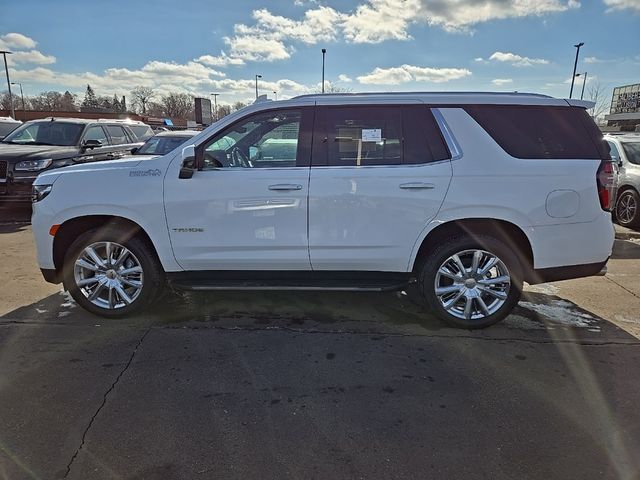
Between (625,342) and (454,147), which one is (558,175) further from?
(625,342)

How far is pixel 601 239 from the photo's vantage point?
389cm

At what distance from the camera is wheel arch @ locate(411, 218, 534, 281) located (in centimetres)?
395

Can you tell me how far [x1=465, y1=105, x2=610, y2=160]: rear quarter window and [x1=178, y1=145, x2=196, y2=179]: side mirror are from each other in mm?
2430

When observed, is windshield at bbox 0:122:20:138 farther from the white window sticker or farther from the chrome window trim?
the chrome window trim

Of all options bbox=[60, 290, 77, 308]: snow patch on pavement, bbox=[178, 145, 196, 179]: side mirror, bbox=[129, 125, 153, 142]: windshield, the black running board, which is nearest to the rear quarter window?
the black running board

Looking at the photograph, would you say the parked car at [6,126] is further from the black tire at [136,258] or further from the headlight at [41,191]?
the black tire at [136,258]

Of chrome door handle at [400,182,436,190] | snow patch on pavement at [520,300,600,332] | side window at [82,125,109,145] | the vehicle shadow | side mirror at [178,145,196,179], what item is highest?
side window at [82,125,109,145]

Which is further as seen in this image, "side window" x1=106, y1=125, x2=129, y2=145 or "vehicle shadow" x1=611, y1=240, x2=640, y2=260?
"side window" x1=106, y1=125, x2=129, y2=145

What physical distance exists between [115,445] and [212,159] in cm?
239

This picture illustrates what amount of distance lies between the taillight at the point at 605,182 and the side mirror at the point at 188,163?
343 centimetres

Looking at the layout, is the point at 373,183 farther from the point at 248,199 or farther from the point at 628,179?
the point at 628,179

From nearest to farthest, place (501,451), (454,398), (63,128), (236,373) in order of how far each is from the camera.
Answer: (501,451), (454,398), (236,373), (63,128)

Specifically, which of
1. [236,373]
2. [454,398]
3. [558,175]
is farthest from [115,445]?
[558,175]

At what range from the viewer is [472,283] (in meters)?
4.02
